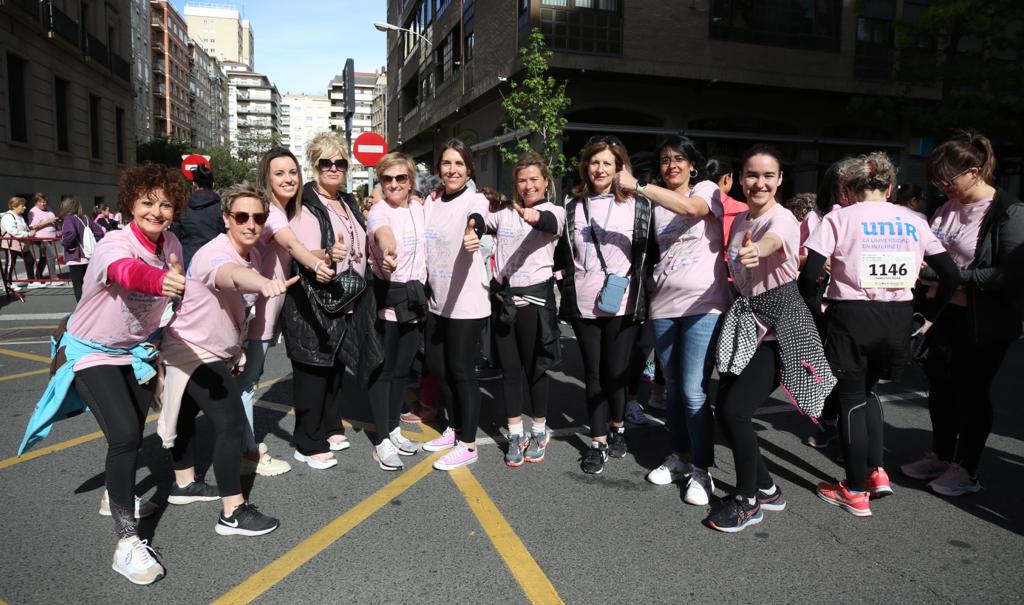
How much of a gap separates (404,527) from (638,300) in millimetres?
1908

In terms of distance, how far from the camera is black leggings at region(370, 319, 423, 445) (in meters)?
4.30

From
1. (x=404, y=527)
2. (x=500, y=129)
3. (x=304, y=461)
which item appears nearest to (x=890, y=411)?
(x=404, y=527)

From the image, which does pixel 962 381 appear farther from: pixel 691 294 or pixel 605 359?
pixel 605 359

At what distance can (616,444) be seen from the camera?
4492 millimetres

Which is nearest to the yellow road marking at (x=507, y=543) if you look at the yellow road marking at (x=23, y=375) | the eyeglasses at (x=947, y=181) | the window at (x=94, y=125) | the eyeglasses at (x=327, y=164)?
the eyeglasses at (x=327, y=164)

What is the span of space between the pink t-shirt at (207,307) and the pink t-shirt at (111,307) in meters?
0.15

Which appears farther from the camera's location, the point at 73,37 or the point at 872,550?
the point at 73,37

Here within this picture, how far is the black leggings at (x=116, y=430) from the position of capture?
2996 millimetres

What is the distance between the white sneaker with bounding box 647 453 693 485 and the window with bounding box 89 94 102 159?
31900mm

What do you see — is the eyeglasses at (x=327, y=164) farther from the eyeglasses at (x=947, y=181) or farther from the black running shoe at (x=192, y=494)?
the eyeglasses at (x=947, y=181)

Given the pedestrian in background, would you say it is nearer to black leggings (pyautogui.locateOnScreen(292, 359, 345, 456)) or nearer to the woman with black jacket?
black leggings (pyautogui.locateOnScreen(292, 359, 345, 456))

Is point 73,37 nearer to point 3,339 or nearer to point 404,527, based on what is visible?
point 3,339

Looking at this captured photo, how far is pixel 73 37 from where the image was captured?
83.3 ft

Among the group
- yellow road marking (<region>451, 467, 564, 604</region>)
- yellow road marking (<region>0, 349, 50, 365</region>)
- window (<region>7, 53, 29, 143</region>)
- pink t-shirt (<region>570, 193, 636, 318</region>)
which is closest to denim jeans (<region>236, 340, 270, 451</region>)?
yellow road marking (<region>451, 467, 564, 604</region>)
